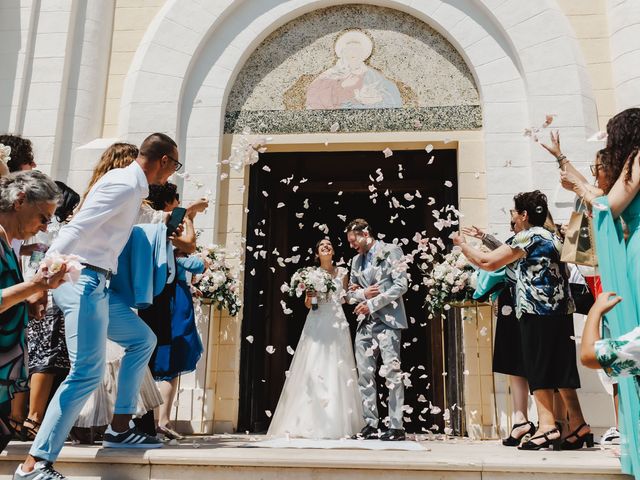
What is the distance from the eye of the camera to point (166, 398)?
6.05 m

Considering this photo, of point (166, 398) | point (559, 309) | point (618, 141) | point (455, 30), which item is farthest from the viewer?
point (455, 30)

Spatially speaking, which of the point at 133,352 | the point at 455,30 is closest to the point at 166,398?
the point at 133,352

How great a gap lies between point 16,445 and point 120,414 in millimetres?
876

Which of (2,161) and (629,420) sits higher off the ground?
(2,161)

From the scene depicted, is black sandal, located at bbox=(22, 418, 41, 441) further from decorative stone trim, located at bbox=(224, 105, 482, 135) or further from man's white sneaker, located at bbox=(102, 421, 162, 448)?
decorative stone trim, located at bbox=(224, 105, 482, 135)

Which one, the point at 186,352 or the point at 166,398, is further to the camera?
the point at 166,398

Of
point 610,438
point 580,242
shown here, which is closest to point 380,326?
point 610,438

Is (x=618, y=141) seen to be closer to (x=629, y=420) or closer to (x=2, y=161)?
(x=629, y=420)

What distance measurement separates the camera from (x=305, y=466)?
11.6ft

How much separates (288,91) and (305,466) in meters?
5.75

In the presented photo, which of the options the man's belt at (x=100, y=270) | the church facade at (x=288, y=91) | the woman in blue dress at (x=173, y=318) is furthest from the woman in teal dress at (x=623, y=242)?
the church facade at (x=288, y=91)

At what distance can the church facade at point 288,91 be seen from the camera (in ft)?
24.5

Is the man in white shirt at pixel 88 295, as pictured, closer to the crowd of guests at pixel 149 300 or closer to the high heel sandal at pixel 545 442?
the crowd of guests at pixel 149 300

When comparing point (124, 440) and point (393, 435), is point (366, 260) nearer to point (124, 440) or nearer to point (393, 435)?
point (393, 435)
